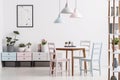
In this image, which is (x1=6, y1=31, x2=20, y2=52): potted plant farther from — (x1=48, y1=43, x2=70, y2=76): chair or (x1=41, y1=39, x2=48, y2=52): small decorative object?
(x1=48, y1=43, x2=70, y2=76): chair

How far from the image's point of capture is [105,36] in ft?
33.9

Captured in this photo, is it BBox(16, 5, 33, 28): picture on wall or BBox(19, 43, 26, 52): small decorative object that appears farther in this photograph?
BBox(16, 5, 33, 28): picture on wall

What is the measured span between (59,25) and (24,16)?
3.99 feet

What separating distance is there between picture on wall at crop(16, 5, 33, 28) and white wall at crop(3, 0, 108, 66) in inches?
5.3

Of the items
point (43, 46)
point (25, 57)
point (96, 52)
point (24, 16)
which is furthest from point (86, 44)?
point (24, 16)

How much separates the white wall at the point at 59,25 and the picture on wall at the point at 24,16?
0.44ft

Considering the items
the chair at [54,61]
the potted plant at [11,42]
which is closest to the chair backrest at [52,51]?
the chair at [54,61]

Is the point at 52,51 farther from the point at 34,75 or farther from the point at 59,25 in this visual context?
the point at 59,25

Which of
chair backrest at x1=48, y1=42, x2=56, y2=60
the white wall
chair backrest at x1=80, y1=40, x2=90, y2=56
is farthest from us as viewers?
the white wall

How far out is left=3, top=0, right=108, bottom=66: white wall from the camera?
1034 centimetres

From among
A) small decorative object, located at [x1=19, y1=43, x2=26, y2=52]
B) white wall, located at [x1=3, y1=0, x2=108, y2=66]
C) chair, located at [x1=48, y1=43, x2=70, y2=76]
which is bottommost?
chair, located at [x1=48, y1=43, x2=70, y2=76]

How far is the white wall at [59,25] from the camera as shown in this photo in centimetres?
1034

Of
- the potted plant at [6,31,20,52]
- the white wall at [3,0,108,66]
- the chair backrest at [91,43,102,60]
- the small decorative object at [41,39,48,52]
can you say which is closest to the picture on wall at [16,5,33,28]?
the white wall at [3,0,108,66]

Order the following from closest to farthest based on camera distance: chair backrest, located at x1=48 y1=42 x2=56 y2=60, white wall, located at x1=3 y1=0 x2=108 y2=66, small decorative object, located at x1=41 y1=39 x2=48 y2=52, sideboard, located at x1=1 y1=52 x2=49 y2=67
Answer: chair backrest, located at x1=48 y1=42 x2=56 y2=60
sideboard, located at x1=1 y1=52 x2=49 y2=67
small decorative object, located at x1=41 y1=39 x2=48 y2=52
white wall, located at x1=3 y1=0 x2=108 y2=66
